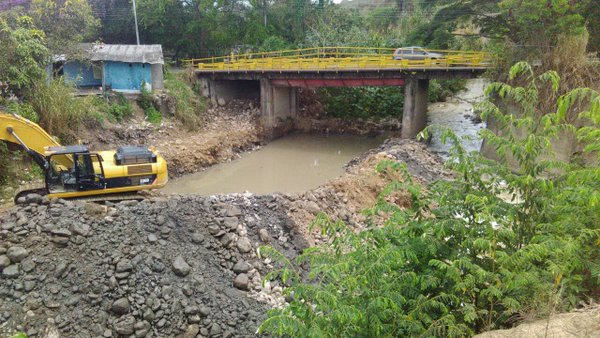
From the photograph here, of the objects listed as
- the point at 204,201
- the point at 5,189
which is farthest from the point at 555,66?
the point at 5,189

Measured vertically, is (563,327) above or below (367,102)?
below

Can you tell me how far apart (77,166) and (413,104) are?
19.1 m

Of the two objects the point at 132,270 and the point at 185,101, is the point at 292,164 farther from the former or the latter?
the point at 132,270

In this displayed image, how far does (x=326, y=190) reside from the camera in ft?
53.3

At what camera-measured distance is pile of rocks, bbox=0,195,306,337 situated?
928 cm

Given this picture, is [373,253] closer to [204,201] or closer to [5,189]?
[204,201]

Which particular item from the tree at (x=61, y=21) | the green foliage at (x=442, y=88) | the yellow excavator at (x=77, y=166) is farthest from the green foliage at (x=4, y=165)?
the green foliage at (x=442, y=88)

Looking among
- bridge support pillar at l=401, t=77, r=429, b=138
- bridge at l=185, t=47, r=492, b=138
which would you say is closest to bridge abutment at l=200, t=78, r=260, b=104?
bridge at l=185, t=47, r=492, b=138

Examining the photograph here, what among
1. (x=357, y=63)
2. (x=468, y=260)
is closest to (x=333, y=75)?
(x=357, y=63)

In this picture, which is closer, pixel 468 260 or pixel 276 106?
pixel 468 260

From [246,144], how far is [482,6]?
16763 mm

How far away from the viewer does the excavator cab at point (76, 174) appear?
12.6 meters

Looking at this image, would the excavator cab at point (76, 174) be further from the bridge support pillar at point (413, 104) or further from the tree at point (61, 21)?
the bridge support pillar at point (413, 104)

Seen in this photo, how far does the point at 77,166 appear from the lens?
Result: 1266 centimetres
